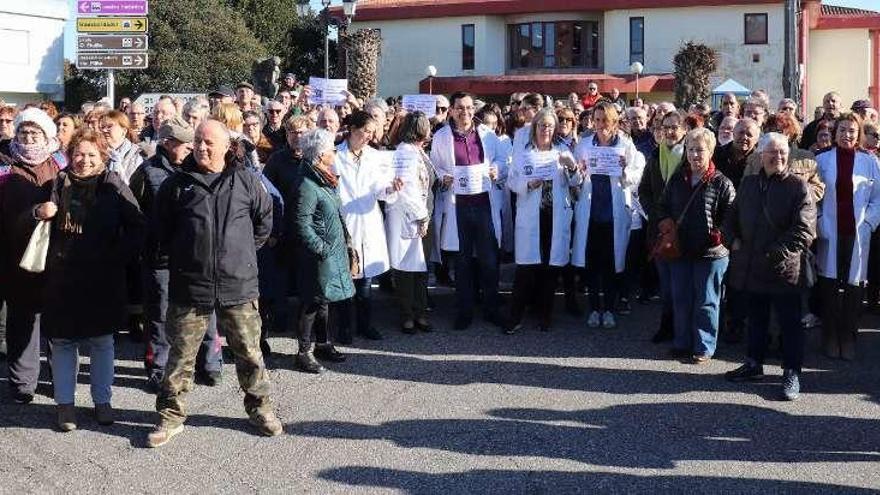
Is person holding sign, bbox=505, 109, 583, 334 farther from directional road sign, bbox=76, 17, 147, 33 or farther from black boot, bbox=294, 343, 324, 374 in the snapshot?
directional road sign, bbox=76, 17, 147, 33

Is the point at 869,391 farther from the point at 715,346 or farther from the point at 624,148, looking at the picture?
the point at 624,148

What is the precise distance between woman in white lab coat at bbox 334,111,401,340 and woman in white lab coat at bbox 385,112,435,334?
0.17 m

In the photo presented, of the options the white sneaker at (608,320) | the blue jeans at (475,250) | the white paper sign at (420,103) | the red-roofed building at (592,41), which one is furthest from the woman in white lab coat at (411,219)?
the red-roofed building at (592,41)

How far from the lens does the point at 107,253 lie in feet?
20.9

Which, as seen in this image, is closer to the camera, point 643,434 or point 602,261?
point 643,434

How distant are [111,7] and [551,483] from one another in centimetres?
1213

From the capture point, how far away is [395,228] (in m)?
9.19

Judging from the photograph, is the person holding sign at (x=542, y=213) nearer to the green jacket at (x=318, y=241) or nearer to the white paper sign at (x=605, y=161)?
the white paper sign at (x=605, y=161)

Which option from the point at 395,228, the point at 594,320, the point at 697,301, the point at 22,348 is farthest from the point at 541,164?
the point at 22,348

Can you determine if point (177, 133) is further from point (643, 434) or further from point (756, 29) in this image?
point (756, 29)

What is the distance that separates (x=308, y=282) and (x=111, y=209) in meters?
1.90

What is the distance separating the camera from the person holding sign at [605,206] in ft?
30.4

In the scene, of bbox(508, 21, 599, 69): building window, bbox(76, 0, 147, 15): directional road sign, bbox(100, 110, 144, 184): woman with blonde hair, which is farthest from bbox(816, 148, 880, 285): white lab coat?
bbox(508, 21, 599, 69): building window

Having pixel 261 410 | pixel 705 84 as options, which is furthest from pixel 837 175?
pixel 705 84
